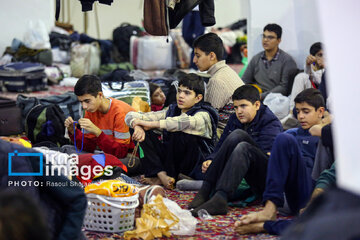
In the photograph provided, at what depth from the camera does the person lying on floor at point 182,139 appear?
13.5 feet

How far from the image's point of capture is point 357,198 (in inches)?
63.5

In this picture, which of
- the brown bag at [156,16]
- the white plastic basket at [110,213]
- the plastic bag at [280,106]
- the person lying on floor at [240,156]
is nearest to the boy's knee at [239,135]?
the person lying on floor at [240,156]

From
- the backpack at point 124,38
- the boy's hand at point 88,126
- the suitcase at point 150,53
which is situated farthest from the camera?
the backpack at point 124,38

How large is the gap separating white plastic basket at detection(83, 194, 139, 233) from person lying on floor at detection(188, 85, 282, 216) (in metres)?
0.41

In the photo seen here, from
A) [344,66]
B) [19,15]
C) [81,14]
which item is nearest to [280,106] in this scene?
[344,66]

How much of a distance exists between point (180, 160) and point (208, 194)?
65 cm

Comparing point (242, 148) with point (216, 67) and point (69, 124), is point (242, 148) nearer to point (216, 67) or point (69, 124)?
point (216, 67)

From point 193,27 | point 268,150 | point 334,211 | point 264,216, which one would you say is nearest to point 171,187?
point 268,150

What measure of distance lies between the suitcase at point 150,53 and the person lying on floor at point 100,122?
5.87 metres

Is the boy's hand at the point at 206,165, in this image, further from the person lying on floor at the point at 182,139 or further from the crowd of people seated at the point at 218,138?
the person lying on floor at the point at 182,139

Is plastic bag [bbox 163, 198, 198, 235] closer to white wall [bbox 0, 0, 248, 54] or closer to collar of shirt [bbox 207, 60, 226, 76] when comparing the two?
collar of shirt [bbox 207, 60, 226, 76]

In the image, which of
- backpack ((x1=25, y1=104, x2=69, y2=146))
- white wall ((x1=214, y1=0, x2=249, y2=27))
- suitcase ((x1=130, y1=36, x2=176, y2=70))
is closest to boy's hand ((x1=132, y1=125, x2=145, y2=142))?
backpack ((x1=25, y1=104, x2=69, y2=146))

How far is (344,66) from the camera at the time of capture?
60.3 inches

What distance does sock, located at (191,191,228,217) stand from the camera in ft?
11.3
